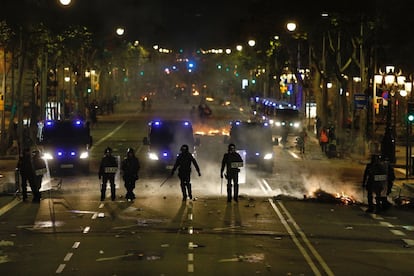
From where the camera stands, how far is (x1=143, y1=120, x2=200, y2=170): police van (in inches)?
1469

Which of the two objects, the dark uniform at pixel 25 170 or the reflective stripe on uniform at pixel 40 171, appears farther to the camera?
the reflective stripe on uniform at pixel 40 171

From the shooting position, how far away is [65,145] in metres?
37.9

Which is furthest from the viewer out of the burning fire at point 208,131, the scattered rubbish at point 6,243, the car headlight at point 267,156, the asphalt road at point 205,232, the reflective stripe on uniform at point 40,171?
the burning fire at point 208,131

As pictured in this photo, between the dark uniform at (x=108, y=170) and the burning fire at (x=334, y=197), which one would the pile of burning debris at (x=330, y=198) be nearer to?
the burning fire at (x=334, y=197)

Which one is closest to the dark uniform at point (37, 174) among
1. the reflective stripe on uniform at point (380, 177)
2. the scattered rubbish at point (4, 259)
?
the reflective stripe on uniform at point (380, 177)

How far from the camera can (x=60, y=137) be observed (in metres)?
38.0

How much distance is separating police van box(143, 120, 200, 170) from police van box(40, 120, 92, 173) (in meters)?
2.60

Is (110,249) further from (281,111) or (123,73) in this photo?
(123,73)

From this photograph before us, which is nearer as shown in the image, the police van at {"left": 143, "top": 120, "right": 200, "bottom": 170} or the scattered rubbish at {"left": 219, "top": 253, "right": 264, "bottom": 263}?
the scattered rubbish at {"left": 219, "top": 253, "right": 264, "bottom": 263}

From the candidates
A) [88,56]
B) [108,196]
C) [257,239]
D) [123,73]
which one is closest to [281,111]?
[88,56]

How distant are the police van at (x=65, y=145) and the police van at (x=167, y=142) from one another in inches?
102

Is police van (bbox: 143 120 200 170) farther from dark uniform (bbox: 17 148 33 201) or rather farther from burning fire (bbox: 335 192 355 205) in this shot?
dark uniform (bbox: 17 148 33 201)

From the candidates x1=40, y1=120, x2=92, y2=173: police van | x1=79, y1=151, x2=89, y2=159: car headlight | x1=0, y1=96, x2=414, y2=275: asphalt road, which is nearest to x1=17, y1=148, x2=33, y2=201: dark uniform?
x1=0, y1=96, x2=414, y2=275: asphalt road

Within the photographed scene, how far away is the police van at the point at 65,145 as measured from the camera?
37.5 metres
